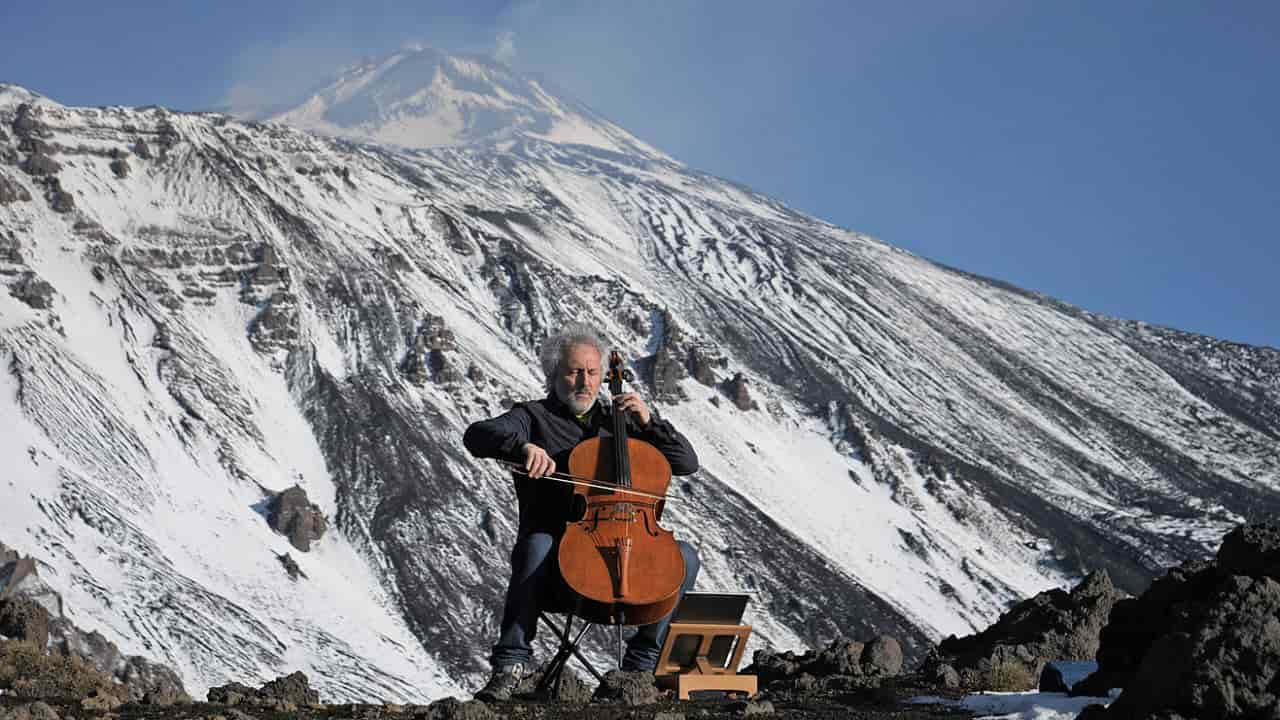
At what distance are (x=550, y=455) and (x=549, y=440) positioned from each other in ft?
0.44

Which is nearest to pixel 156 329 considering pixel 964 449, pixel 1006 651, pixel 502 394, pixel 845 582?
pixel 502 394

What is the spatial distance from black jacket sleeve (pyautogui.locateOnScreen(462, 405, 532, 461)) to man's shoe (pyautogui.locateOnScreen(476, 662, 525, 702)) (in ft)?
4.13

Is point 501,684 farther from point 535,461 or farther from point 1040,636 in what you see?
point 1040,636

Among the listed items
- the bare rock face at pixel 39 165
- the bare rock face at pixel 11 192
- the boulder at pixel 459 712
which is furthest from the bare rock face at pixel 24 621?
the bare rock face at pixel 39 165

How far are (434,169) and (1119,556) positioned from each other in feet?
337

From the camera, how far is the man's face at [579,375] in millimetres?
8852

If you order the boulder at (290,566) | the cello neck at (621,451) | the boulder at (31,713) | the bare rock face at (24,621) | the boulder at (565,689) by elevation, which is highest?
the cello neck at (621,451)

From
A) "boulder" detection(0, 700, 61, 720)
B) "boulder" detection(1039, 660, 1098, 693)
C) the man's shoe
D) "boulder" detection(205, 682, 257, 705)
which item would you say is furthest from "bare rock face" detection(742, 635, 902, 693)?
"boulder" detection(0, 700, 61, 720)

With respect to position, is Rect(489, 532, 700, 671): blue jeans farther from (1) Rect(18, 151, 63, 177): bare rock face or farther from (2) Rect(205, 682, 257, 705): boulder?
(1) Rect(18, 151, 63, 177): bare rock face

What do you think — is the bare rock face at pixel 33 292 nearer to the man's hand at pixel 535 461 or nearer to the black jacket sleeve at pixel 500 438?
the black jacket sleeve at pixel 500 438

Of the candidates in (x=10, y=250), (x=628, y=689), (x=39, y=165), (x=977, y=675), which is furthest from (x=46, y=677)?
(x=39, y=165)

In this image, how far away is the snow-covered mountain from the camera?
2758 inches

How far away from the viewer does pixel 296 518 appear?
77375 mm

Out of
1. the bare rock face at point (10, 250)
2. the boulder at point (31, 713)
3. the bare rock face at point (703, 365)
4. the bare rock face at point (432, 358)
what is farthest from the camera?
the bare rock face at point (703, 365)
